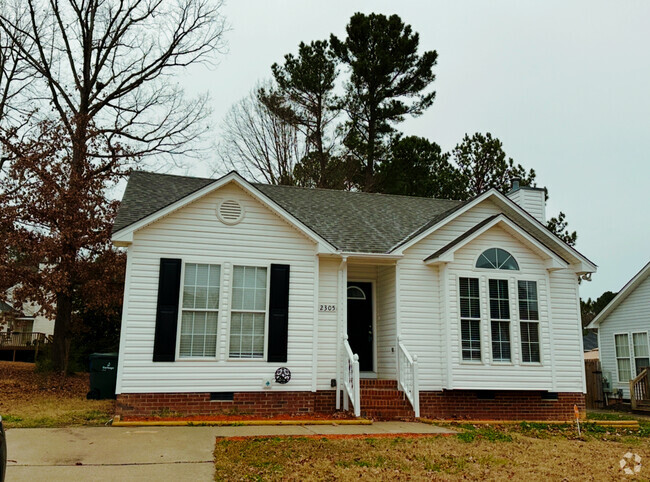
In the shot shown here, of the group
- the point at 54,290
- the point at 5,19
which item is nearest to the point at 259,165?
the point at 5,19

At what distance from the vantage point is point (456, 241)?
12.6 m

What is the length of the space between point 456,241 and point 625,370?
12569 millimetres

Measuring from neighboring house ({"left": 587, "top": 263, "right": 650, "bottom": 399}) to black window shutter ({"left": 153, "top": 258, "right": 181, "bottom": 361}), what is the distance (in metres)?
16.4

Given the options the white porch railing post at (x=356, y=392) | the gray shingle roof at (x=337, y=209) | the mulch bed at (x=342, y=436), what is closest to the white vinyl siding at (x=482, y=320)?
the gray shingle roof at (x=337, y=209)

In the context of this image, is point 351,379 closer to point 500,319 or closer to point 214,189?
point 500,319

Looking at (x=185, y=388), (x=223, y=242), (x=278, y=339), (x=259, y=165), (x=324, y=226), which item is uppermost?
(x=259, y=165)

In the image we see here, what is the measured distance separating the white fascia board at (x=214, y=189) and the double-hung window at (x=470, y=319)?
3.10 meters

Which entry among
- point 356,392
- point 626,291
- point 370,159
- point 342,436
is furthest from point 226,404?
point 370,159

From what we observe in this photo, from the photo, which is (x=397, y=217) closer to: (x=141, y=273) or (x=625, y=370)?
(x=141, y=273)

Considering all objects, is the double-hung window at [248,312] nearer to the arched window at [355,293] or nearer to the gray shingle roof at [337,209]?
the gray shingle roof at [337,209]

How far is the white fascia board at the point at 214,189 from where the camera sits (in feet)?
35.8

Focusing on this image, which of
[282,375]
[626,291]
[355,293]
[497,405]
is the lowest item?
[497,405]

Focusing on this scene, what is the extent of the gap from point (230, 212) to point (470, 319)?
224 inches

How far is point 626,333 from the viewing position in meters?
20.9
